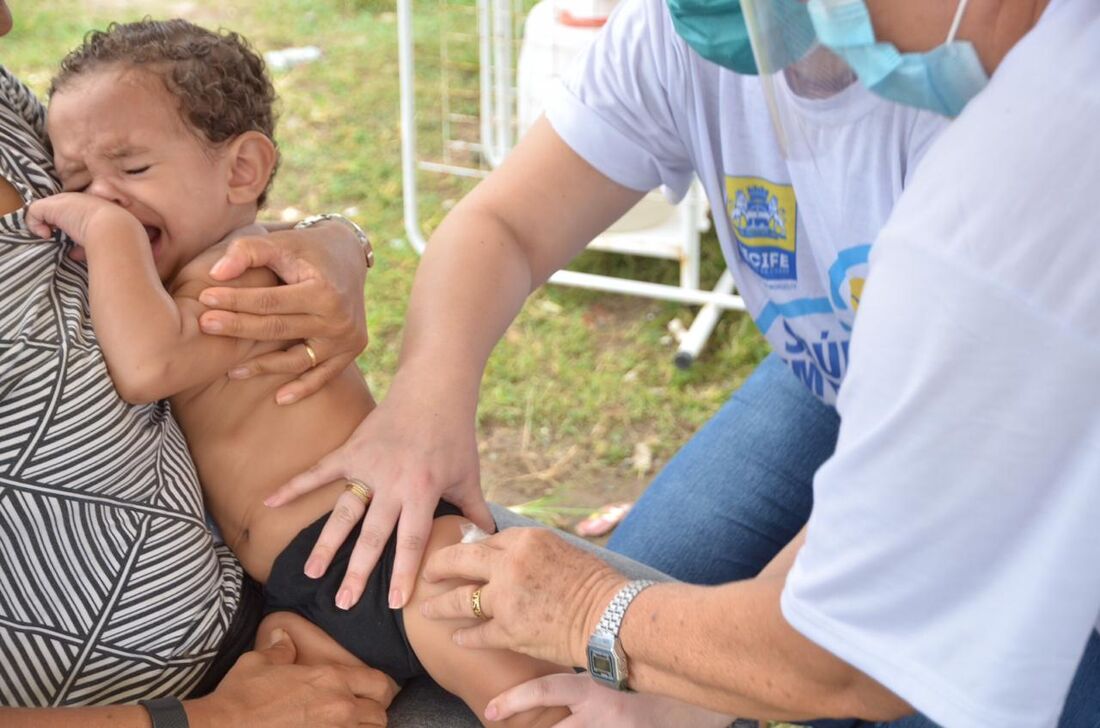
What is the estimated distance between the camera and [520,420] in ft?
11.9

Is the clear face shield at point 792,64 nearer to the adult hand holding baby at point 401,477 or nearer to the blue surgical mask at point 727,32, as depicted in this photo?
the blue surgical mask at point 727,32

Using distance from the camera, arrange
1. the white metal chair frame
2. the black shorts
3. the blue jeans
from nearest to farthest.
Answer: the black shorts < the blue jeans < the white metal chair frame

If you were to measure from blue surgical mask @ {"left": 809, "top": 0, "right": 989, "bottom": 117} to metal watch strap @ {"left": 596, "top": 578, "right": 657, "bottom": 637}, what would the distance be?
0.56 metres

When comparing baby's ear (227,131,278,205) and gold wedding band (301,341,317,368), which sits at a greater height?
baby's ear (227,131,278,205)

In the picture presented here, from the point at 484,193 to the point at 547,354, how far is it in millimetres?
2054

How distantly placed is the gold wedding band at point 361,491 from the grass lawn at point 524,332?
179 centimetres

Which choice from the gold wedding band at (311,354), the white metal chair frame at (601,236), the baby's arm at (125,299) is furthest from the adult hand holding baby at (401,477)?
the white metal chair frame at (601,236)

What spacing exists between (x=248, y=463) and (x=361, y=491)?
0.53ft

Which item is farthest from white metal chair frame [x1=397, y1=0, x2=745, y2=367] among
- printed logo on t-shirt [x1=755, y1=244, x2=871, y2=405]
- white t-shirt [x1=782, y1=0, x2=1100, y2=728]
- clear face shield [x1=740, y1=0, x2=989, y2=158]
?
white t-shirt [x1=782, y1=0, x2=1100, y2=728]

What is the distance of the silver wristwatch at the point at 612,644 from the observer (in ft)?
4.11

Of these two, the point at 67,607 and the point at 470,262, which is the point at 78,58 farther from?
the point at 67,607

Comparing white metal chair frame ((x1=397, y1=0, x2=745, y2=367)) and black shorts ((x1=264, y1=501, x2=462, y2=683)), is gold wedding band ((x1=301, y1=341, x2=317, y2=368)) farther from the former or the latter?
white metal chair frame ((x1=397, y1=0, x2=745, y2=367))

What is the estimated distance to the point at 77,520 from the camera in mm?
1280

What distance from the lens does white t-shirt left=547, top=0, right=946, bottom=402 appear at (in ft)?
4.44
